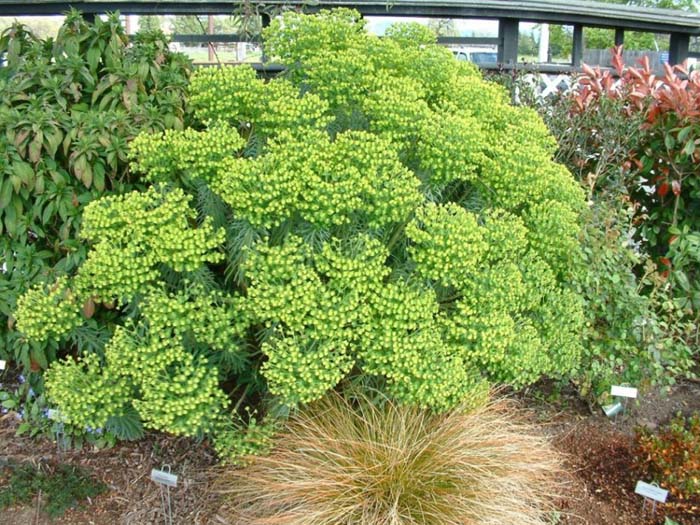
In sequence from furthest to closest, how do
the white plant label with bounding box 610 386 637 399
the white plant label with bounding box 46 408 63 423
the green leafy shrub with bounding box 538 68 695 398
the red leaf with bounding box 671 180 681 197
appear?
the red leaf with bounding box 671 180 681 197, the green leafy shrub with bounding box 538 68 695 398, the white plant label with bounding box 610 386 637 399, the white plant label with bounding box 46 408 63 423

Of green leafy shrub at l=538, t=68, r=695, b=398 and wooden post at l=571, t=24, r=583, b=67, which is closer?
green leafy shrub at l=538, t=68, r=695, b=398

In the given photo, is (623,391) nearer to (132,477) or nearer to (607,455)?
(607,455)

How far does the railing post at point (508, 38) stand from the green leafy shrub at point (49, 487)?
4.20m

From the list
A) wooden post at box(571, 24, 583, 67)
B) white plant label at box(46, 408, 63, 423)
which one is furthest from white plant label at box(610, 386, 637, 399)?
wooden post at box(571, 24, 583, 67)

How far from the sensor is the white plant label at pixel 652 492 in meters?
2.78

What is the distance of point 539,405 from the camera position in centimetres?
381

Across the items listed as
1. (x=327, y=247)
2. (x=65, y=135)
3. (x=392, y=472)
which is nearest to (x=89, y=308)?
(x=65, y=135)

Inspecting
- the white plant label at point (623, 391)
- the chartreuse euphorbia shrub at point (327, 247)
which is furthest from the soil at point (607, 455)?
the chartreuse euphorbia shrub at point (327, 247)

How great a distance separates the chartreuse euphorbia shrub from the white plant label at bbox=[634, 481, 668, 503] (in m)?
0.62

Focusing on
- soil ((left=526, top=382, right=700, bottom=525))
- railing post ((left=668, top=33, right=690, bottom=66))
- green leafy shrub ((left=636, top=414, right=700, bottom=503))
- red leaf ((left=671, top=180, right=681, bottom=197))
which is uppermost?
railing post ((left=668, top=33, right=690, bottom=66))

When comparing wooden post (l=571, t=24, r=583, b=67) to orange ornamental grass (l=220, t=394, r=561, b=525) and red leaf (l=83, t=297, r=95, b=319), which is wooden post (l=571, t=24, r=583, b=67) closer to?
orange ornamental grass (l=220, t=394, r=561, b=525)

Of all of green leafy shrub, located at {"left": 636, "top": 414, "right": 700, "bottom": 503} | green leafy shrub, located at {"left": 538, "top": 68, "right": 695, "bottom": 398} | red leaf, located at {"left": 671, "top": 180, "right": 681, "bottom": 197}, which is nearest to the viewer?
green leafy shrub, located at {"left": 636, "top": 414, "right": 700, "bottom": 503}

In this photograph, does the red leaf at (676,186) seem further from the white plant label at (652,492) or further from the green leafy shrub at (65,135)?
the green leafy shrub at (65,135)

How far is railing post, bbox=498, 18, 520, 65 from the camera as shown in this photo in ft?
17.7
